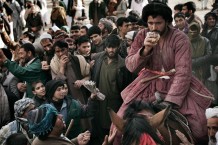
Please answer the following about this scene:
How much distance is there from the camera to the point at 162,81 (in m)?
5.96

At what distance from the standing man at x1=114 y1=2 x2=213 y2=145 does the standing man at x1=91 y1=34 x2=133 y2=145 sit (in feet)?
7.05

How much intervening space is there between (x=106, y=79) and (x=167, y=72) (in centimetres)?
244

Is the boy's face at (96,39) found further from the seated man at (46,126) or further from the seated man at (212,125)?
the seated man at (46,126)

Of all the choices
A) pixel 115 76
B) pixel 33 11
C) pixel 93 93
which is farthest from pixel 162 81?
pixel 33 11

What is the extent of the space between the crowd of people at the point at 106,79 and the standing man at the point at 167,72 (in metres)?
0.01

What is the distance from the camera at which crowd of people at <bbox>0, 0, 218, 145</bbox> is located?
5.68 meters

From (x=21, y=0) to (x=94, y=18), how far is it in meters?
3.61

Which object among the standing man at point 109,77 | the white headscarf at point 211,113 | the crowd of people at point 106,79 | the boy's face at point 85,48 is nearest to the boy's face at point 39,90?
the crowd of people at point 106,79

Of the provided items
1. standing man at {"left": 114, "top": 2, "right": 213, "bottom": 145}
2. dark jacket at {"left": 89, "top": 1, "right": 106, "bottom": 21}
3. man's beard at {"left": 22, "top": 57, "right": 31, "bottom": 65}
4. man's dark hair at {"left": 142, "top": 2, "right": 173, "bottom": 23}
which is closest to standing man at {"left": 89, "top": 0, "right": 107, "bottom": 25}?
dark jacket at {"left": 89, "top": 1, "right": 106, "bottom": 21}

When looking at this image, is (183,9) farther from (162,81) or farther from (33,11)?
(162,81)

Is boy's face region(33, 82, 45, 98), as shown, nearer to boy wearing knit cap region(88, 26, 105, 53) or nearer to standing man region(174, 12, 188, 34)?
boy wearing knit cap region(88, 26, 105, 53)

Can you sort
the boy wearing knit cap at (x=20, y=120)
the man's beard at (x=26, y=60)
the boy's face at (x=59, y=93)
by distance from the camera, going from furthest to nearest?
the man's beard at (x=26, y=60) < the boy's face at (x=59, y=93) < the boy wearing knit cap at (x=20, y=120)

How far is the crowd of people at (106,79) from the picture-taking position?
568 cm

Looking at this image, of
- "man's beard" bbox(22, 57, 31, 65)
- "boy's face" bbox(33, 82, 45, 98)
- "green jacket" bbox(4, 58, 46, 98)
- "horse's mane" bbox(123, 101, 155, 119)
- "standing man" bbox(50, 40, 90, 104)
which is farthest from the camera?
"man's beard" bbox(22, 57, 31, 65)
